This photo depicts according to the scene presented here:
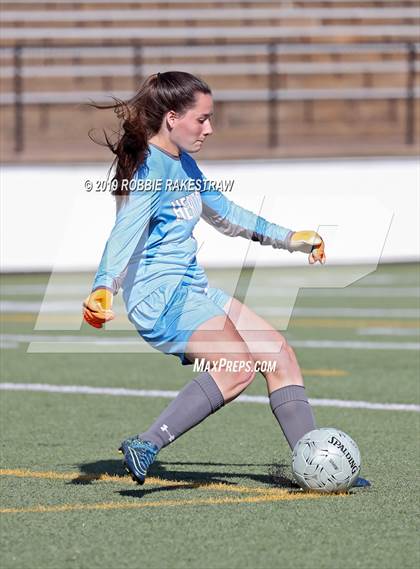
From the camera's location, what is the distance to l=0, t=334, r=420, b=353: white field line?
11160 mm

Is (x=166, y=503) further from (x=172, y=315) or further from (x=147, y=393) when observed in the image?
(x=147, y=393)

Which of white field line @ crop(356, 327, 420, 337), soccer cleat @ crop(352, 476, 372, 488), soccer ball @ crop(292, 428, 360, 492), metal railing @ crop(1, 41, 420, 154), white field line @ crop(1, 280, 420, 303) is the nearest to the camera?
soccer ball @ crop(292, 428, 360, 492)

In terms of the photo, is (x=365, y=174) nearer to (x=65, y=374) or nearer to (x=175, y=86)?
(x=65, y=374)

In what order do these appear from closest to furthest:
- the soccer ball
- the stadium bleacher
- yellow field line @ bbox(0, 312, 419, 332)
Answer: the soccer ball → yellow field line @ bbox(0, 312, 419, 332) → the stadium bleacher

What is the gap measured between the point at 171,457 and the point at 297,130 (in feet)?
58.0

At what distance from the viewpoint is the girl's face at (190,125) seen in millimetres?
5621

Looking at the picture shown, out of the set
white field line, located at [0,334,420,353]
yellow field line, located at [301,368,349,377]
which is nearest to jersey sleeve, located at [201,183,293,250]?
yellow field line, located at [301,368,349,377]

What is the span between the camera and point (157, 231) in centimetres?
557

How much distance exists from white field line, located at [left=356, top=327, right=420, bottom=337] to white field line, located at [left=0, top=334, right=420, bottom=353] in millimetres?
605

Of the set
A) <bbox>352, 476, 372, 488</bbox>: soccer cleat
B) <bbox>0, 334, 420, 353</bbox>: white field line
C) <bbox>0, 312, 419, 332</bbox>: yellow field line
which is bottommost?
<bbox>0, 312, 419, 332</bbox>: yellow field line

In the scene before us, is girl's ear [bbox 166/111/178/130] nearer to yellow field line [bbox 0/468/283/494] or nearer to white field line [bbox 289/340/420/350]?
yellow field line [bbox 0/468/283/494]

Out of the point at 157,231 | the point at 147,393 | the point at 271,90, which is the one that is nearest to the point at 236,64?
the point at 271,90

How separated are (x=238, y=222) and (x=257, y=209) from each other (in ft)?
38.5

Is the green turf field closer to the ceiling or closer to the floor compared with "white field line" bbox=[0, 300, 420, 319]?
closer to the ceiling
